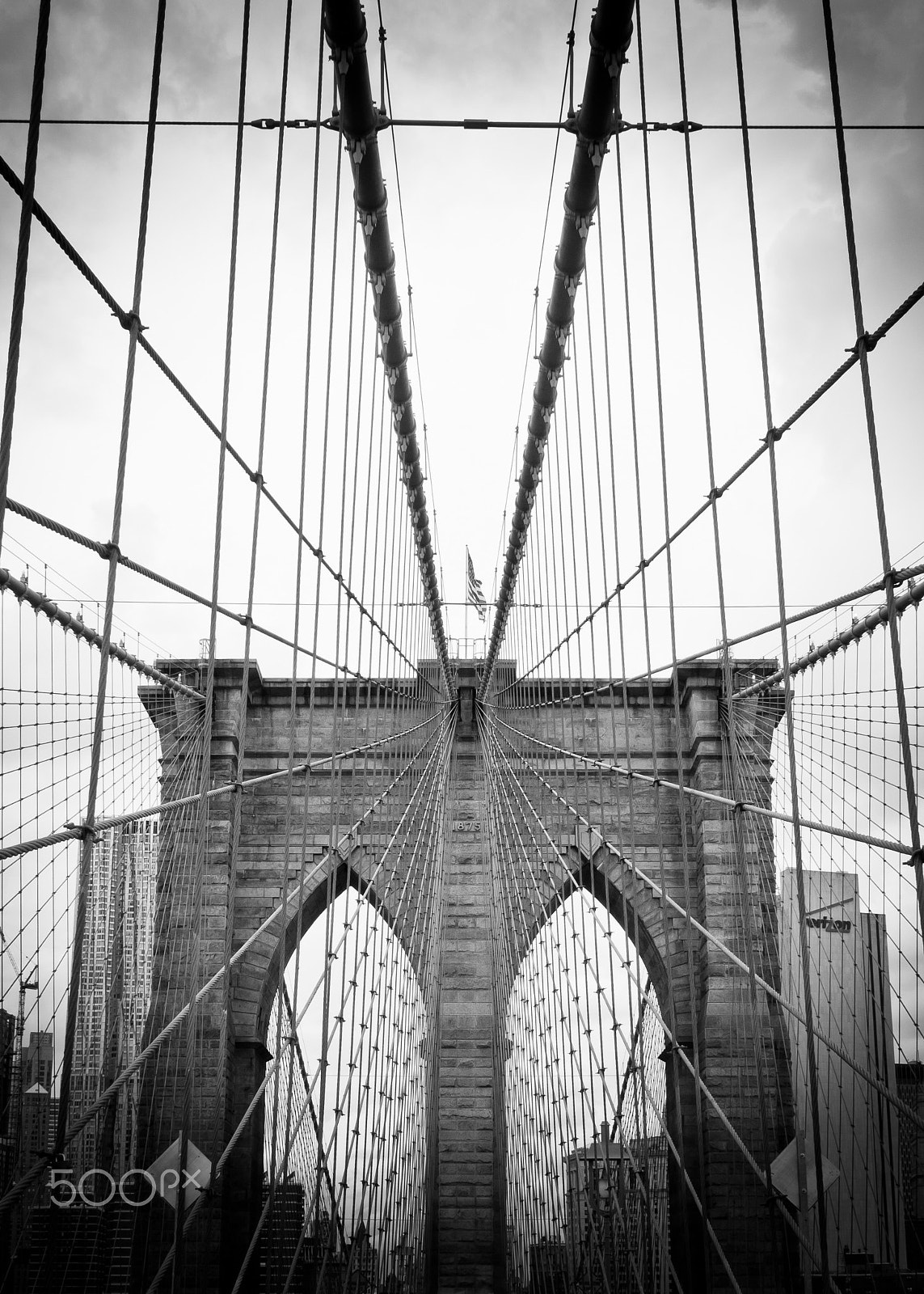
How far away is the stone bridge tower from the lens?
374 inches

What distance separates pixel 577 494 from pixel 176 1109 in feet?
22.3

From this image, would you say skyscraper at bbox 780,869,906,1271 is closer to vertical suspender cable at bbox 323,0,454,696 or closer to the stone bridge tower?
the stone bridge tower

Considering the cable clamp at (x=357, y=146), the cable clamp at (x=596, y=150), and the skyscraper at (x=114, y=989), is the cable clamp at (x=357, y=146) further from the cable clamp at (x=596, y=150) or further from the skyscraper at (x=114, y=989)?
the skyscraper at (x=114, y=989)

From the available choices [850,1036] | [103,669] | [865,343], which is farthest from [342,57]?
[850,1036]

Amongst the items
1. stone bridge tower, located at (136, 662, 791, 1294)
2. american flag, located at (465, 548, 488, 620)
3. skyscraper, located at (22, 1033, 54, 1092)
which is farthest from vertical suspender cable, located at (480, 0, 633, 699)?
american flag, located at (465, 548, 488, 620)

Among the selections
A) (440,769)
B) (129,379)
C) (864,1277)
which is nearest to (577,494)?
(440,769)

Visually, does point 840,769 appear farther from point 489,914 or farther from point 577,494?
point 577,494

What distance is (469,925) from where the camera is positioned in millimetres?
10859

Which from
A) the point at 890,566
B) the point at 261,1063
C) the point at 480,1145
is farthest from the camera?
the point at 261,1063

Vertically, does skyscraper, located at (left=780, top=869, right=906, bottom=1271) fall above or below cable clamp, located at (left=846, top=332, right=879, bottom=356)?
below

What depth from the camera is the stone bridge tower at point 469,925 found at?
31.2 ft

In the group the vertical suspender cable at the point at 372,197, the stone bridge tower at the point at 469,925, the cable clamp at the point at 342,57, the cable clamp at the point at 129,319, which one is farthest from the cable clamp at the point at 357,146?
the stone bridge tower at the point at 469,925

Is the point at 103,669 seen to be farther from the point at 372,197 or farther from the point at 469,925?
the point at 469,925

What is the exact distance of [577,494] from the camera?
12.0 meters
